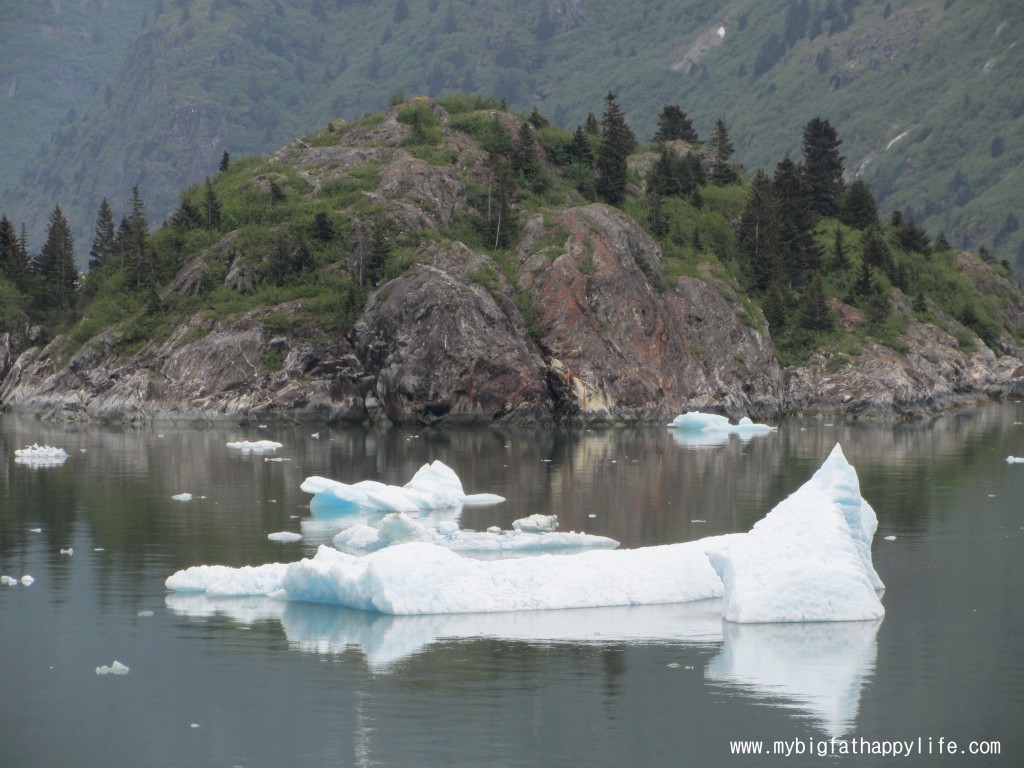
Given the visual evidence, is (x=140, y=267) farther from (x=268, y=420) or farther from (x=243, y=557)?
(x=243, y=557)

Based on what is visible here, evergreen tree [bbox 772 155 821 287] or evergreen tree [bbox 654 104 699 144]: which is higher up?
evergreen tree [bbox 654 104 699 144]

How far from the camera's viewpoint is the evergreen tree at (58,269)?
108 meters

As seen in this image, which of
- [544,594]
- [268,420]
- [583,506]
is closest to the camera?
[544,594]

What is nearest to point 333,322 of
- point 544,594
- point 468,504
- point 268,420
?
point 268,420

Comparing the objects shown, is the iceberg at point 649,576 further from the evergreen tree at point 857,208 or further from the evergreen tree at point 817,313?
the evergreen tree at point 857,208

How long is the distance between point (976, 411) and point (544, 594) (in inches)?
3204

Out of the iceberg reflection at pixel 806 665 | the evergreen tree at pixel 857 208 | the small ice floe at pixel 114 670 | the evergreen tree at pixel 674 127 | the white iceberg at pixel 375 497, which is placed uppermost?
the evergreen tree at pixel 674 127

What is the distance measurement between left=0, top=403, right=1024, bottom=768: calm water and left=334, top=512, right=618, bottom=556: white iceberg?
164 cm

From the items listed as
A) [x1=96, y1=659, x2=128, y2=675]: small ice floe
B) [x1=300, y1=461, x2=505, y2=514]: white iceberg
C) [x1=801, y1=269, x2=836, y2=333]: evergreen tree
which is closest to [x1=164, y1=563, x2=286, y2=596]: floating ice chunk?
[x1=96, y1=659, x2=128, y2=675]: small ice floe

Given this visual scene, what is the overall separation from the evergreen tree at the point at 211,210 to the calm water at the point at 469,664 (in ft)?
190

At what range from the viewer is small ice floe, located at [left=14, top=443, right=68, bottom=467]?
58500 millimetres

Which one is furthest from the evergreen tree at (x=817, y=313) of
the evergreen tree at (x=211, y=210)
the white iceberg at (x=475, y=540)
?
the white iceberg at (x=475, y=540)

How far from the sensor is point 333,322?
89062mm

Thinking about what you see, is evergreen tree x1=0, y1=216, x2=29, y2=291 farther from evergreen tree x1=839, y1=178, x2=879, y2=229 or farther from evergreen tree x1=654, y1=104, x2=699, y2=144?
evergreen tree x1=839, y1=178, x2=879, y2=229
